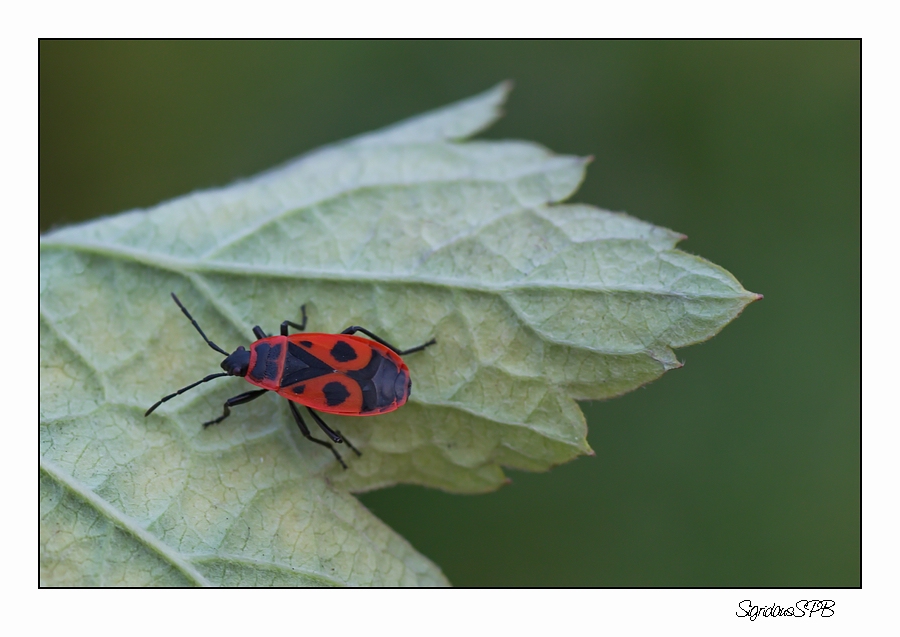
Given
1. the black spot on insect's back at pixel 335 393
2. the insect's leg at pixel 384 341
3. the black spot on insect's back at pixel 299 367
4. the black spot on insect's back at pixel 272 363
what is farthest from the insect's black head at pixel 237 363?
the insect's leg at pixel 384 341

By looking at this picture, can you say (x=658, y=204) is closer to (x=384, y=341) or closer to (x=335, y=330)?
(x=384, y=341)

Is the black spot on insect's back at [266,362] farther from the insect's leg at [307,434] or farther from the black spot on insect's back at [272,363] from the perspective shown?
the insect's leg at [307,434]

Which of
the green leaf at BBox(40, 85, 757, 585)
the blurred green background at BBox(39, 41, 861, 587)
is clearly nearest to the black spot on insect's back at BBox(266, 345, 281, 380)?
the green leaf at BBox(40, 85, 757, 585)

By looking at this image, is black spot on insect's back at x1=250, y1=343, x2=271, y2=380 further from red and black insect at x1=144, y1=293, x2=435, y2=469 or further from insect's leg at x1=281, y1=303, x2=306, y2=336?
insect's leg at x1=281, y1=303, x2=306, y2=336

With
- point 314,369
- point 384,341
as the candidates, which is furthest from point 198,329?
point 384,341

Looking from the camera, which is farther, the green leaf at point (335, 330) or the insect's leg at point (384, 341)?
the insect's leg at point (384, 341)

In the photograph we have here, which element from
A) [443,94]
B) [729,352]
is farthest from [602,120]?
[729,352]

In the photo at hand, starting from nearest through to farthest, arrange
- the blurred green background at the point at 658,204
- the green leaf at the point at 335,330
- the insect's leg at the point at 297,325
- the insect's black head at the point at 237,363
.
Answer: the green leaf at the point at 335,330 < the insect's black head at the point at 237,363 < the insect's leg at the point at 297,325 < the blurred green background at the point at 658,204
